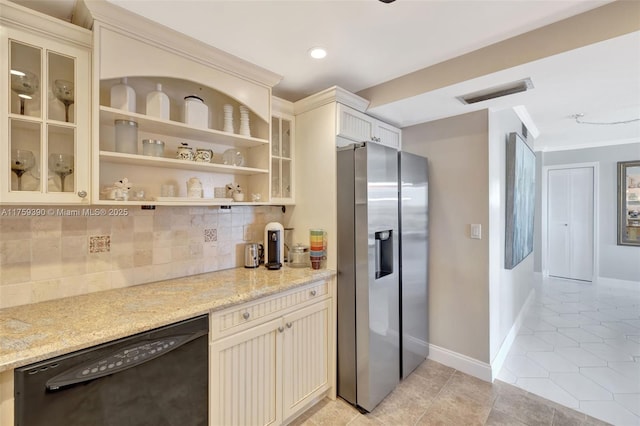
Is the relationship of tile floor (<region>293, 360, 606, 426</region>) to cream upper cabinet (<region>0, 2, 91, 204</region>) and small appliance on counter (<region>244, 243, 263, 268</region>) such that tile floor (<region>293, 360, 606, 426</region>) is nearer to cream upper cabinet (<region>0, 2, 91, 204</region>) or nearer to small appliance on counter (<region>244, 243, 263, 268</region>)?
small appliance on counter (<region>244, 243, 263, 268</region>)

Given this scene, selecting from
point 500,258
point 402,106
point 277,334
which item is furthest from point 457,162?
point 277,334

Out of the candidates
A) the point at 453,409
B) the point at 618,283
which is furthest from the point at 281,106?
the point at 618,283

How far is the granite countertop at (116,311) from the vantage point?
3.43ft

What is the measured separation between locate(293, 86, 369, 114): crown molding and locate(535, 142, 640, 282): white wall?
4.89 meters

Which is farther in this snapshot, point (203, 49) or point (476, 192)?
point (476, 192)

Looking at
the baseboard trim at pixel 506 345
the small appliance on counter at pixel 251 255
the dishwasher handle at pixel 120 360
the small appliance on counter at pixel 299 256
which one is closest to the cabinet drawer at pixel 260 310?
the dishwasher handle at pixel 120 360

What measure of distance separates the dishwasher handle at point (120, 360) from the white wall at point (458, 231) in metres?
2.11

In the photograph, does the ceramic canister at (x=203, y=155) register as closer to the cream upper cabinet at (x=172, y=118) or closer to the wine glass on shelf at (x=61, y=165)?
the cream upper cabinet at (x=172, y=118)

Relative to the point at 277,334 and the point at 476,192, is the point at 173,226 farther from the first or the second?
the point at 476,192

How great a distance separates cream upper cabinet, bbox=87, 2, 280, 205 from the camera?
1458mm

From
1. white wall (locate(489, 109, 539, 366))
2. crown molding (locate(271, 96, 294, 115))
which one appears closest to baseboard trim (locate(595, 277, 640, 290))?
white wall (locate(489, 109, 539, 366))

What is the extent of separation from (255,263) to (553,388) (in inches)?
97.7

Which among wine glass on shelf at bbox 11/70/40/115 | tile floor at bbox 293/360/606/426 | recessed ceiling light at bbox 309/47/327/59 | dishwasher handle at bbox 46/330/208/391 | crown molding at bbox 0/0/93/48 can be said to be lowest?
tile floor at bbox 293/360/606/426

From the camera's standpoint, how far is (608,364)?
2.54m
